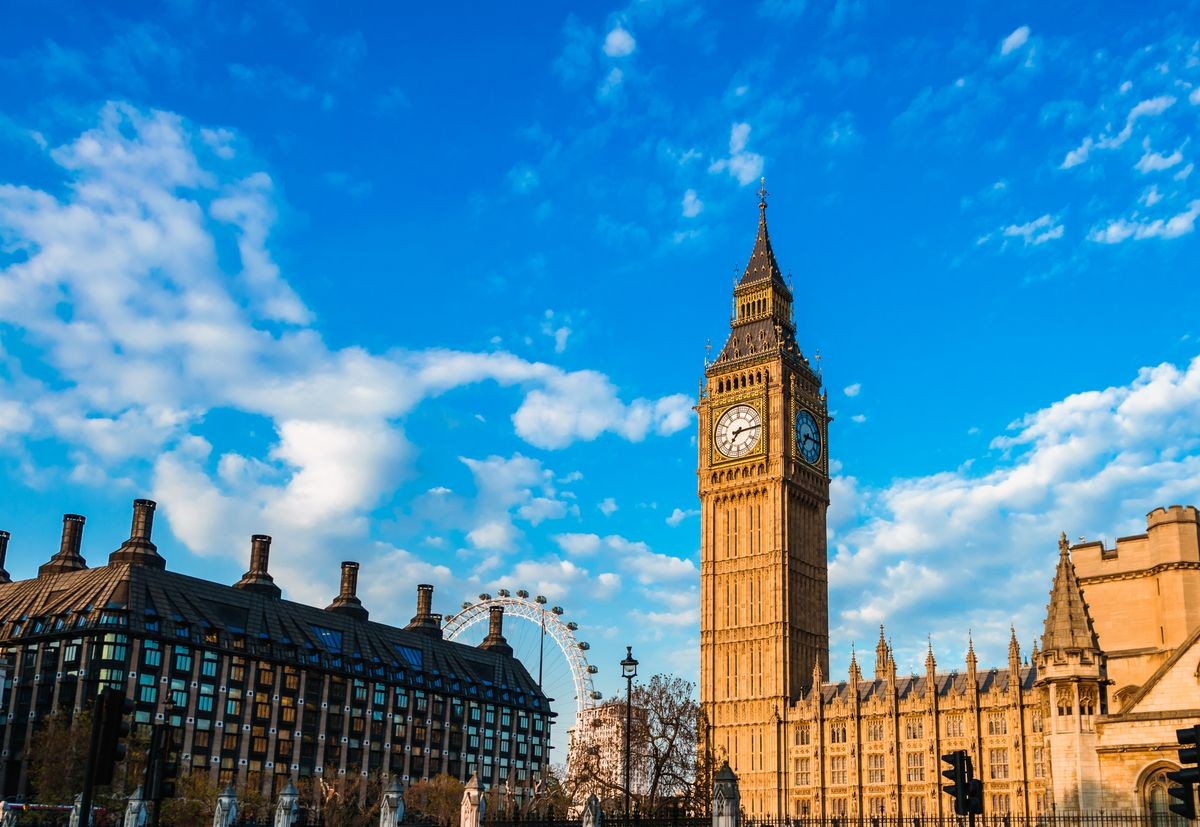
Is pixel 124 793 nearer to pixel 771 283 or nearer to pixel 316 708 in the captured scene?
pixel 316 708

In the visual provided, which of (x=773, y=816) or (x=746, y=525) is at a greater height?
(x=746, y=525)

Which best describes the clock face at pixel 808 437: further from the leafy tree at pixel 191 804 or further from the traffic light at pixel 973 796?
the traffic light at pixel 973 796

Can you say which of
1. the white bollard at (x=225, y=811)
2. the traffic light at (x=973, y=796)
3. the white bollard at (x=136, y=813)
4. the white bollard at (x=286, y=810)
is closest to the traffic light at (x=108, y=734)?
the traffic light at (x=973, y=796)

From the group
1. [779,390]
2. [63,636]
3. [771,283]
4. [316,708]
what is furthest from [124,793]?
[771,283]

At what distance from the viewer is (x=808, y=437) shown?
106688 millimetres

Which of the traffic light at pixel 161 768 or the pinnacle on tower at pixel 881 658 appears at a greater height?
the pinnacle on tower at pixel 881 658

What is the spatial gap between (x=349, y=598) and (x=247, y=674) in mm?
24449

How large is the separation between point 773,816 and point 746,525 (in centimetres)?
2377

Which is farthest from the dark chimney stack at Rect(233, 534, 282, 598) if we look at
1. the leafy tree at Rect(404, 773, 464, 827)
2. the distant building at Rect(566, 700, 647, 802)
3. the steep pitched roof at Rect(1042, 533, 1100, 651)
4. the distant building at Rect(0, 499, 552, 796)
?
the steep pitched roof at Rect(1042, 533, 1100, 651)

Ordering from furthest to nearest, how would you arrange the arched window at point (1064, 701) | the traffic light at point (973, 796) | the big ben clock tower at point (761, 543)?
the big ben clock tower at point (761, 543), the arched window at point (1064, 701), the traffic light at point (973, 796)

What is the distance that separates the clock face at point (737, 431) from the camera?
104 meters

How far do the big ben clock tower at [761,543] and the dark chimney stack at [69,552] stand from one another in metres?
55.7

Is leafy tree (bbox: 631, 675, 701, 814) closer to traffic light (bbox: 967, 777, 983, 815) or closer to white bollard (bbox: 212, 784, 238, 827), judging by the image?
white bollard (bbox: 212, 784, 238, 827)

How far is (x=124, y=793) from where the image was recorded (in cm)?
6994
